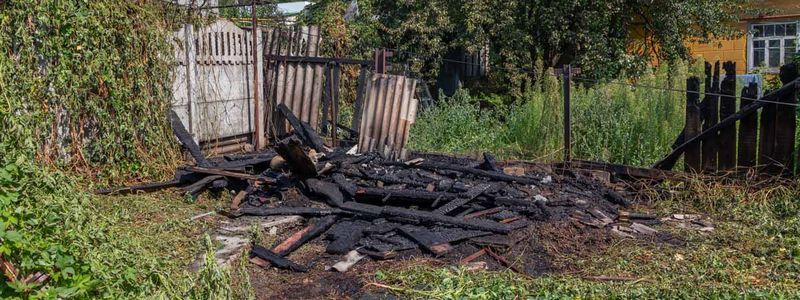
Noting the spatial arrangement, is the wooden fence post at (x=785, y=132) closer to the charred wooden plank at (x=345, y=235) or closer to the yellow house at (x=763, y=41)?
the charred wooden plank at (x=345, y=235)

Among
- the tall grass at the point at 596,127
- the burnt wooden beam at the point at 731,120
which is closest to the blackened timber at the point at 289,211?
the tall grass at the point at 596,127

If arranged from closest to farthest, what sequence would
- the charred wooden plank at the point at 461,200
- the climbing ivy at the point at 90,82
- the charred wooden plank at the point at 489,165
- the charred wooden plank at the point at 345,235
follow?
the charred wooden plank at the point at 345,235 → the charred wooden plank at the point at 461,200 → the climbing ivy at the point at 90,82 → the charred wooden plank at the point at 489,165

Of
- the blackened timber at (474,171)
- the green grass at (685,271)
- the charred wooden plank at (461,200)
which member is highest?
the blackened timber at (474,171)

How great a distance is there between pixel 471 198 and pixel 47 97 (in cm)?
447

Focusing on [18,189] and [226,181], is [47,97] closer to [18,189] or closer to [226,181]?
[226,181]

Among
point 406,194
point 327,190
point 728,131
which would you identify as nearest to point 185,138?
point 327,190

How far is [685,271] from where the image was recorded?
6.17 metres

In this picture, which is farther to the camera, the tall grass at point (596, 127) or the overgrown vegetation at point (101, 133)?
the tall grass at point (596, 127)

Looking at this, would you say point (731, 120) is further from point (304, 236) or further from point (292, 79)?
point (292, 79)

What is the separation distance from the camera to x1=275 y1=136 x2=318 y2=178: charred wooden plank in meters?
8.29

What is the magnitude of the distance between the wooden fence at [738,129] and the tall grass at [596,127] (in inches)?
30.9

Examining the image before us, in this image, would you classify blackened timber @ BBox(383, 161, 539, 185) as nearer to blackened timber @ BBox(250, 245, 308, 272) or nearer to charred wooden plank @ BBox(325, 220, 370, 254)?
charred wooden plank @ BBox(325, 220, 370, 254)

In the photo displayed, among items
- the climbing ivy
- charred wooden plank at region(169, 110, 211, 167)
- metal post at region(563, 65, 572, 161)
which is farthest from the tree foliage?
the climbing ivy

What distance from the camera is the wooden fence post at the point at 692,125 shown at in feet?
29.7
